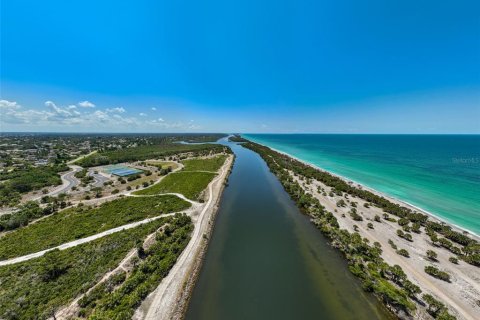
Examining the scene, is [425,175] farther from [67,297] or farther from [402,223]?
[67,297]

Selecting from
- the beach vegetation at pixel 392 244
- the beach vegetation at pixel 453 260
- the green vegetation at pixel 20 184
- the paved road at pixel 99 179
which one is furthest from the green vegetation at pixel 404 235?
the green vegetation at pixel 20 184

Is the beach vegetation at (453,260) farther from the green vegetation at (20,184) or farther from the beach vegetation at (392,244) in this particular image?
the green vegetation at (20,184)

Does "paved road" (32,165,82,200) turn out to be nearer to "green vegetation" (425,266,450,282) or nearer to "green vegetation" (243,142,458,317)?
"green vegetation" (243,142,458,317)

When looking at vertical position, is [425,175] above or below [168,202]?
above

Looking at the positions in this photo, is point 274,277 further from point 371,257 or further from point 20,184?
point 20,184

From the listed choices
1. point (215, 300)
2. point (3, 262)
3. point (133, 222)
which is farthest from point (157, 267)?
point (3, 262)

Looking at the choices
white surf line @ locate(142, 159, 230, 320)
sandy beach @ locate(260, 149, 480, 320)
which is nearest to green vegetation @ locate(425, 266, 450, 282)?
sandy beach @ locate(260, 149, 480, 320)
